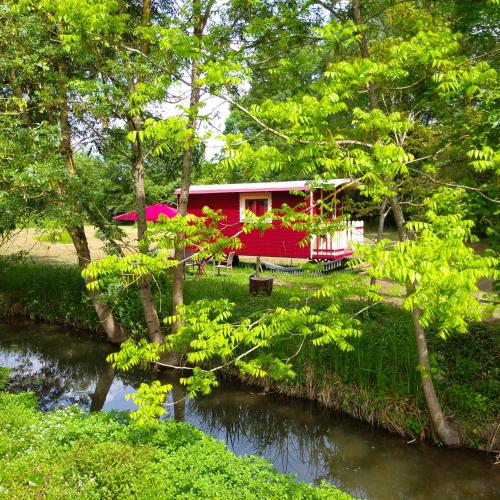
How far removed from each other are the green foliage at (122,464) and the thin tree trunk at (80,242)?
9.06 feet

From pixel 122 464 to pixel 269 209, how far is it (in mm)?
12414

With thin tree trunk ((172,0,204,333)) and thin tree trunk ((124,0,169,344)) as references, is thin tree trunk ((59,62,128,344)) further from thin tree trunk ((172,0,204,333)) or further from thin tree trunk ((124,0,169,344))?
thin tree trunk ((172,0,204,333))

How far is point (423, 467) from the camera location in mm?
6055

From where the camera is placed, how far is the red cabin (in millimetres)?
15117

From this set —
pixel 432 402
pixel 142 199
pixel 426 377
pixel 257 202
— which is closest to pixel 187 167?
pixel 142 199

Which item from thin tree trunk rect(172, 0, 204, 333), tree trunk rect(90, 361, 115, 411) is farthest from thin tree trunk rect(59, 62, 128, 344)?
→ thin tree trunk rect(172, 0, 204, 333)

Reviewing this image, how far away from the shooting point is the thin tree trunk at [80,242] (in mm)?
8172

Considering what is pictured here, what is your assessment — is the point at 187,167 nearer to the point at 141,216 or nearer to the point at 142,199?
the point at 142,199

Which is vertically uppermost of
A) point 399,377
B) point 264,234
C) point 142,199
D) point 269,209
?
point 142,199

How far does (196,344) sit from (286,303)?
5.54m

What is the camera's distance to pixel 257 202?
16.2 metres

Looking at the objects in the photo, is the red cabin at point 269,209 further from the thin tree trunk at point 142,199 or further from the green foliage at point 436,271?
the green foliage at point 436,271

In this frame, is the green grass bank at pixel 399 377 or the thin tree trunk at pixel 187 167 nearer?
the green grass bank at pixel 399 377

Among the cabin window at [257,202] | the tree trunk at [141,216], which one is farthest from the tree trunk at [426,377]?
the cabin window at [257,202]
